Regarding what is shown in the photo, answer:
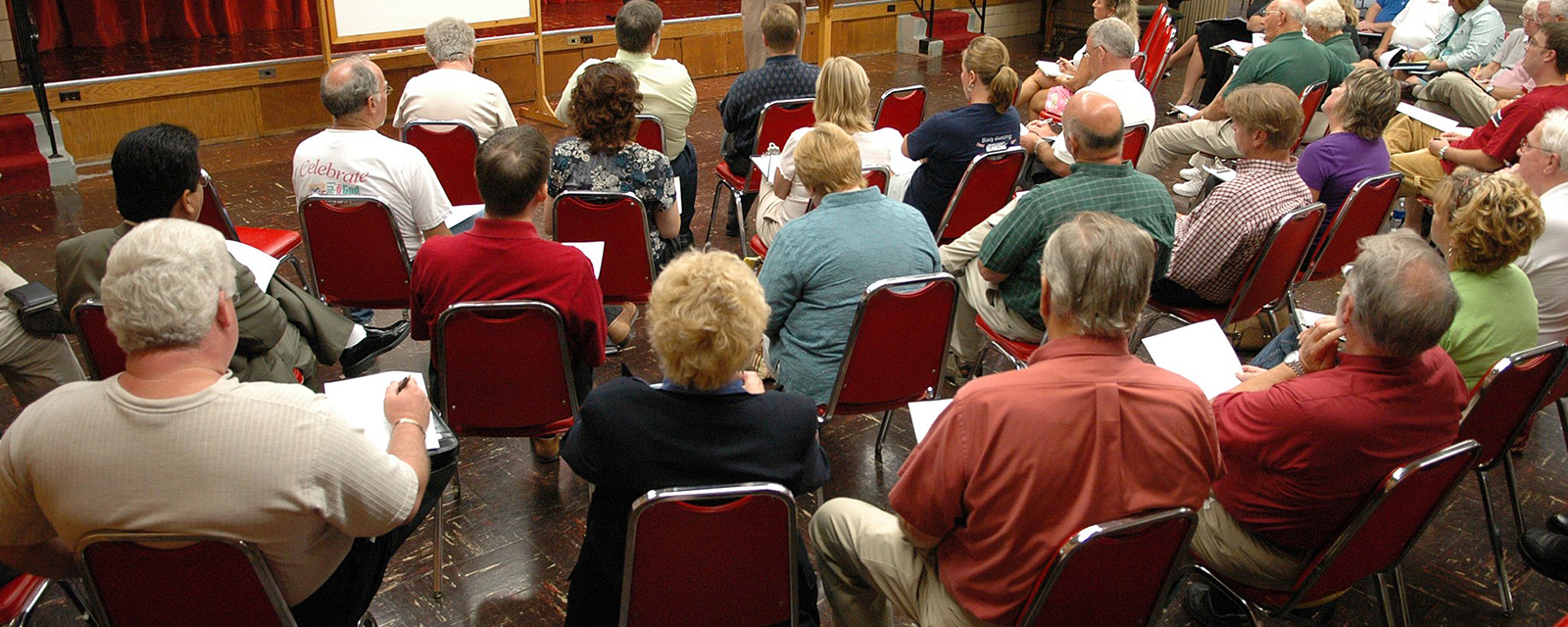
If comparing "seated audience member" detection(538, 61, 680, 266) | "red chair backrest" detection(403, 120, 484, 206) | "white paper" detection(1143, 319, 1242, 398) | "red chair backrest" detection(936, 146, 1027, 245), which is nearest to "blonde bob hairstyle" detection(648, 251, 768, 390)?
"white paper" detection(1143, 319, 1242, 398)

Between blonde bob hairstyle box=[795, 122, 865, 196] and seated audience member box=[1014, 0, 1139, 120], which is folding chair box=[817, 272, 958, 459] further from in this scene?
seated audience member box=[1014, 0, 1139, 120]

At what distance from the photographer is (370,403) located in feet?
7.39

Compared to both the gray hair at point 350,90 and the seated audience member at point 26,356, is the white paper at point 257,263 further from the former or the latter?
the gray hair at point 350,90

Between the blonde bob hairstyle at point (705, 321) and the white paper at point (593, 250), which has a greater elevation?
the blonde bob hairstyle at point (705, 321)

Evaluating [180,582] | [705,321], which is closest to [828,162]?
[705,321]

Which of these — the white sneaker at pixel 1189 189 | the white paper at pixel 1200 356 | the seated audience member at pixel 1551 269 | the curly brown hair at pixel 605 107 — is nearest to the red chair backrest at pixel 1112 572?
the white paper at pixel 1200 356

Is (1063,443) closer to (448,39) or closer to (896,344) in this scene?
(896,344)

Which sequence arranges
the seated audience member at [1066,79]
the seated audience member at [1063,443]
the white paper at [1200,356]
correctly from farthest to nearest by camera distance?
1. the seated audience member at [1066,79]
2. the white paper at [1200,356]
3. the seated audience member at [1063,443]

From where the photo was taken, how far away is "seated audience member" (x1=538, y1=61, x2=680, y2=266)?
12.1ft

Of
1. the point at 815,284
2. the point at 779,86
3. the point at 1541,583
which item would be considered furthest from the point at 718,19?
the point at 1541,583

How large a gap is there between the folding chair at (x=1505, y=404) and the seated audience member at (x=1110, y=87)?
2263 millimetres

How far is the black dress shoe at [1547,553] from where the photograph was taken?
2896 mm

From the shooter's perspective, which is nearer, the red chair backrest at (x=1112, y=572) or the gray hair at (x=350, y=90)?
the red chair backrest at (x=1112, y=572)

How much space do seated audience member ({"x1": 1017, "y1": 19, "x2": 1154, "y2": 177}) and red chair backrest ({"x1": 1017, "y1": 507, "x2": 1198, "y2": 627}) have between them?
9.63ft
